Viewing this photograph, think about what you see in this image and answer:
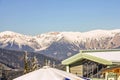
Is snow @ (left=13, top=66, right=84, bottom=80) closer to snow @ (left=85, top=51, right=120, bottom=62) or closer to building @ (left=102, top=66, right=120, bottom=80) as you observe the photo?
building @ (left=102, top=66, right=120, bottom=80)

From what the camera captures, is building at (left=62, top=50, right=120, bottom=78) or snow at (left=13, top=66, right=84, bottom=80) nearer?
snow at (left=13, top=66, right=84, bottom=80)

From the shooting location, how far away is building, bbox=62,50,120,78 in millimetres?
29578

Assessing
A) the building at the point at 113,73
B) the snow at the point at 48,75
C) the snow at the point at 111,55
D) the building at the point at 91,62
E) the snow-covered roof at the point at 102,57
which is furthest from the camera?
the building at the point at 91,62

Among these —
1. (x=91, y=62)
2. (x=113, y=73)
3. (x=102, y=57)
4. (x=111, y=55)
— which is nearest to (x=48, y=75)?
(x=113, y=73)

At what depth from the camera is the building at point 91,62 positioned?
29578 millimetres

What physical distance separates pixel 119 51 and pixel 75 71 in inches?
174

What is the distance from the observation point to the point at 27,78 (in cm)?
1997

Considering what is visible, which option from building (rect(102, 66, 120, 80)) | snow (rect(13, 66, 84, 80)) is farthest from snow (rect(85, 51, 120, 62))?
snow (rect(13, 66, 84, 80))

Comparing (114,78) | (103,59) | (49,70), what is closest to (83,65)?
(103,59)

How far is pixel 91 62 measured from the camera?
31641 mm

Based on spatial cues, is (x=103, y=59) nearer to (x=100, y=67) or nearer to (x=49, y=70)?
(x=100, y=67)

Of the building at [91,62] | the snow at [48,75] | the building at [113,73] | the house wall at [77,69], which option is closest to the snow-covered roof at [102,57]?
the building at [91,62]

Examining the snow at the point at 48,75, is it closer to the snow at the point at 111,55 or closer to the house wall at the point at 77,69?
the snow at the point at 111,55

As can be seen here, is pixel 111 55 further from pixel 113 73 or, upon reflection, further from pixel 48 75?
pixel 48 75
